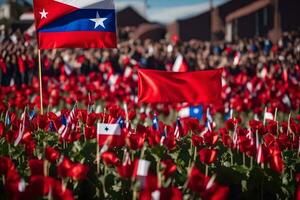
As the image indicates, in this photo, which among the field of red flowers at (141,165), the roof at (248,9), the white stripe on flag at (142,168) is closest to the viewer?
the field of red flowers at (141,165)

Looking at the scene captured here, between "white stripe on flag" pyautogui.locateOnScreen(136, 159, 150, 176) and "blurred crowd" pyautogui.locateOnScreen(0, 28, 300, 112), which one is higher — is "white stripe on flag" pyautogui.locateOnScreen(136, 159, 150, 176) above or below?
below

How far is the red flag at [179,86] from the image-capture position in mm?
6320

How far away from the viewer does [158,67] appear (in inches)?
699

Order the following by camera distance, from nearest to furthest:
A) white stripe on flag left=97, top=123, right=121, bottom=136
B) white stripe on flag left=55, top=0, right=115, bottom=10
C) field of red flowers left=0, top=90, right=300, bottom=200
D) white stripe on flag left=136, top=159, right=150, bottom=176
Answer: field of red flowers left=0, top=90, right=300, bottom=200, white stripe on flag left=136, top=159, right=150, bottom=176, white stripe on flag left=97, top=123, right=121, bottom=136, white stripe on flag left=55, top=0, right=115, bottom=10

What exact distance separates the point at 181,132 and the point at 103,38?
1856 millimetres

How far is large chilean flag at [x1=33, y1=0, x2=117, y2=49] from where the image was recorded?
7051 millimetres

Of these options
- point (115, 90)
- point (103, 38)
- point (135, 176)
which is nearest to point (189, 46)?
point (115, 90)

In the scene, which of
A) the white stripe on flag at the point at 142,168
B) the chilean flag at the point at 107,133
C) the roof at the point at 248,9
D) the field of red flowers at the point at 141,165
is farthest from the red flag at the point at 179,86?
the roof at the point at 248,9

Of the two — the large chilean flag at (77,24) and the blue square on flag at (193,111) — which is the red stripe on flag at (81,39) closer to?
the large chilean flag at (77,24)

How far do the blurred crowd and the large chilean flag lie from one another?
3.98 m

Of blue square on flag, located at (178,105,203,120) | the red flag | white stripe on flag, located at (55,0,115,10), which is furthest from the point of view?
blue square on flag, located at (178,105,203,120)

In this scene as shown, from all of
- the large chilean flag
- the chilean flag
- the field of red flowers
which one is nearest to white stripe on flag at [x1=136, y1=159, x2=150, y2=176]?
the field of red flowers

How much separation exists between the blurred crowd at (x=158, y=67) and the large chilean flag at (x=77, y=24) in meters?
3.98

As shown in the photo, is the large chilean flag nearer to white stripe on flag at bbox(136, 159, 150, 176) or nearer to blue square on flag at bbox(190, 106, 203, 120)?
blue square on flag at bbox(190, 106, 203, 120)
